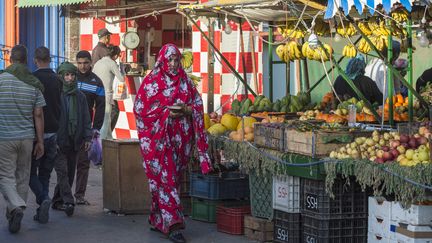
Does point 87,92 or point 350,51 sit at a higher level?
point 350,51

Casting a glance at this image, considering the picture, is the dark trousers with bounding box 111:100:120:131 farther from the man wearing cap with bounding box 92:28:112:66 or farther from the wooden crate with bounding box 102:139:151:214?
the wooden crate with bounding box 102:139:151:214

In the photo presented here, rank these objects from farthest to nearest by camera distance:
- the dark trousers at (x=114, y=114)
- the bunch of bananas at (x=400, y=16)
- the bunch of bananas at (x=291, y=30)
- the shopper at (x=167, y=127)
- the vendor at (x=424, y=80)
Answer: the dark trousers at (x=114, y=114) → the bunch of bananas at (x=291, y=30) → the vendor at (x=424, y=80) → the bunch of bananas at (x=400, y=16) → the shopper at (x=167, y=127)

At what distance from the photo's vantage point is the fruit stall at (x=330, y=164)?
8398mm

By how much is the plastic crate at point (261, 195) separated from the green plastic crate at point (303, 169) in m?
0.54

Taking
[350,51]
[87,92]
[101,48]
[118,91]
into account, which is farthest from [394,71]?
[101,48]

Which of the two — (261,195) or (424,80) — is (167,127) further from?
(424,80)

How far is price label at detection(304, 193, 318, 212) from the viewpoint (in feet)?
30.3

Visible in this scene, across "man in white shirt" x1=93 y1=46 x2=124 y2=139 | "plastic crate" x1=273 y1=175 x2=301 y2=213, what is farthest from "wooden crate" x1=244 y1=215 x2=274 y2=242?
"man in white shirt" x1=93 y1=46 x2=124 y2=139

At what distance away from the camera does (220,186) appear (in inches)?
423

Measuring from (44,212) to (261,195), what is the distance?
2.26 m

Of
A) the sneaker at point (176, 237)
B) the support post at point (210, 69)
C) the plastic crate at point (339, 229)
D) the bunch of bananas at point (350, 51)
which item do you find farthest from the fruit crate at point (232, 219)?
the support post at point (210, 69)

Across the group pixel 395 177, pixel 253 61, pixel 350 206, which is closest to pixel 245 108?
pixel 253 61

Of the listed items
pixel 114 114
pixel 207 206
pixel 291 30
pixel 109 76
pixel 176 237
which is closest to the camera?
pixel 176 237

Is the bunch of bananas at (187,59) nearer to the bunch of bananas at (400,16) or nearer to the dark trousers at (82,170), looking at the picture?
the dark trousers at (82,170)
